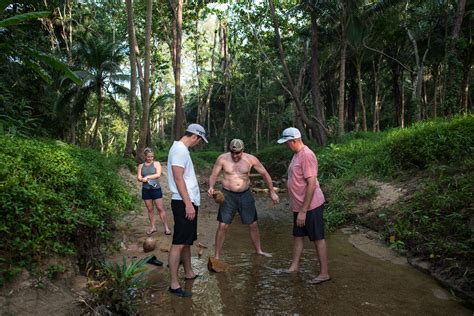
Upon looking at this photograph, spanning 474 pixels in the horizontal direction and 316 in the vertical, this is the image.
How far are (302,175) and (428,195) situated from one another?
3095mm

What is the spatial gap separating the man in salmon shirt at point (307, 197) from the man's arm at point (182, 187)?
146 centimetres

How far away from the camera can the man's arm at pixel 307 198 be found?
4645 mm

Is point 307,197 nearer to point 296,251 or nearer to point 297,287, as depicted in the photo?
point 296,251

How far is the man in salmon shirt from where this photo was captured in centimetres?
471

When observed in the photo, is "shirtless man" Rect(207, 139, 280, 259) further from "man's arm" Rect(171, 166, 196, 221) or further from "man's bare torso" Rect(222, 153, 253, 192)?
"man's arm" Rect(171, 166, 196, 221)

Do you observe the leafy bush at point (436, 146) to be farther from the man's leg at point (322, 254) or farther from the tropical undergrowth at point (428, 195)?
the man's leg at point (322, 254)

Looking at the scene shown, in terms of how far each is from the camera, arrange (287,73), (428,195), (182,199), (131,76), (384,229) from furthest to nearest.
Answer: (287,73)
(131,76)
(384,229)
(428,195)
(182,199)

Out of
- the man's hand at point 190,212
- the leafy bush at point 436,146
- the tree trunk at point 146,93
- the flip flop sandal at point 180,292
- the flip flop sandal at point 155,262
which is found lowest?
the flip flop sandal at point 180,292

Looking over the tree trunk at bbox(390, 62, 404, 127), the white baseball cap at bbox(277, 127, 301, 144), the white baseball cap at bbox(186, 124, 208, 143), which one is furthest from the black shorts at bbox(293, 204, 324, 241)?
the tree trunk at bbox(390, 62, 404, 127)

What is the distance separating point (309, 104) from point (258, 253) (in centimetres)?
3141

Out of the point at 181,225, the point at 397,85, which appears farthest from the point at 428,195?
the point at 397,85

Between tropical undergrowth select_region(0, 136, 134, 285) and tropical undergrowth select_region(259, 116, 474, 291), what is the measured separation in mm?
4883

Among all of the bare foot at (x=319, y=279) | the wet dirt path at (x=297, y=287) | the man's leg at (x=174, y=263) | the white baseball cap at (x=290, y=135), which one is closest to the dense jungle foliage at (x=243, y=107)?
the wet dirt path at (x=297, y=287)

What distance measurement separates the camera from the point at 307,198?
4.68 m
